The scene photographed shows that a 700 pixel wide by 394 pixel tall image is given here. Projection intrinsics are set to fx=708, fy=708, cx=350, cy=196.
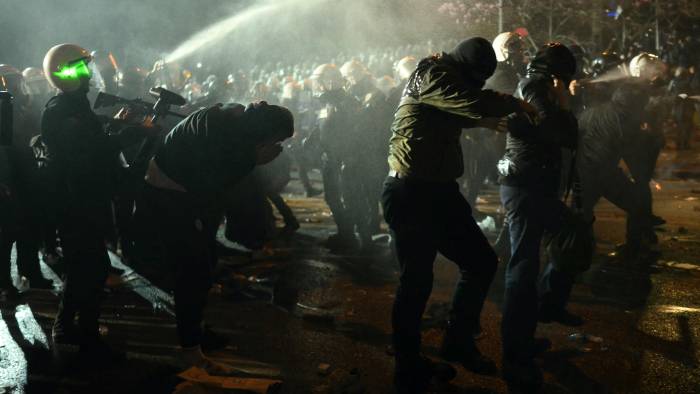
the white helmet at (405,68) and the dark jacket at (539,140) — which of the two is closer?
the dark jacket at (539,140)

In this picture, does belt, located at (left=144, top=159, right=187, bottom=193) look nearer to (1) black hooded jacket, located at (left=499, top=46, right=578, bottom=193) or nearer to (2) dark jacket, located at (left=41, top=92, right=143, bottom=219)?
(2) dark jacket, located at (left=41, top=92, right=143, bottom=219)

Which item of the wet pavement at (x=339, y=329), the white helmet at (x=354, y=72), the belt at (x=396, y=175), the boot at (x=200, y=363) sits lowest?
the wet pavement at (x=339, y=329)

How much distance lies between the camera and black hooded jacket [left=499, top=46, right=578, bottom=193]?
4.25 m

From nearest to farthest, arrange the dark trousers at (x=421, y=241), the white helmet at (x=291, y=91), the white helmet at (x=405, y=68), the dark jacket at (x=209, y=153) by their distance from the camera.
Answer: the dark trousers at (x=421, y=241)
the dark jacket at (x=209, y=153)
the white helmet at (x=405, y=68)
the white helmet at (x=291, y=91)

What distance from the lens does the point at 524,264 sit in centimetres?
438

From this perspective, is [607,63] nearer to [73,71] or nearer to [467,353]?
[467,353]

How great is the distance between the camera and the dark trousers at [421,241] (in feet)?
13.0

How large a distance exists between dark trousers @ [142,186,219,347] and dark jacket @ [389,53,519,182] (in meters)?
1.44

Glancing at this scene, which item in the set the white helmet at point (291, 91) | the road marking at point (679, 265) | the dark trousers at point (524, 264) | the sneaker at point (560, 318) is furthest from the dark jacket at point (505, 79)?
the white helmet at point (291, 91)

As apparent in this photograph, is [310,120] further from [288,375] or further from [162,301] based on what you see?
[288,375]

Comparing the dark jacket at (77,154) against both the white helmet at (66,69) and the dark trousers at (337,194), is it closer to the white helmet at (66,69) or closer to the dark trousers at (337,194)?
the white helmet at (66,69)

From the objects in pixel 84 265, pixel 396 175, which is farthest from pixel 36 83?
pixel 396 175

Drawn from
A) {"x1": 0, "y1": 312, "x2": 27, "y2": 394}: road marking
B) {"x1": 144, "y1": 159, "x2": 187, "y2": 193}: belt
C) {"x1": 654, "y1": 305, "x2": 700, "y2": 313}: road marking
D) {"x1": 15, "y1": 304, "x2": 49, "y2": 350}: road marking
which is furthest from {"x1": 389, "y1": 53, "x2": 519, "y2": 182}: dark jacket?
{"x1": 15, "y1": 304, "x2": 49, "y2": 350}: road marking

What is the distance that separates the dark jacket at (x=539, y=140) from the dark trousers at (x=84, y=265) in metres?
2.87
